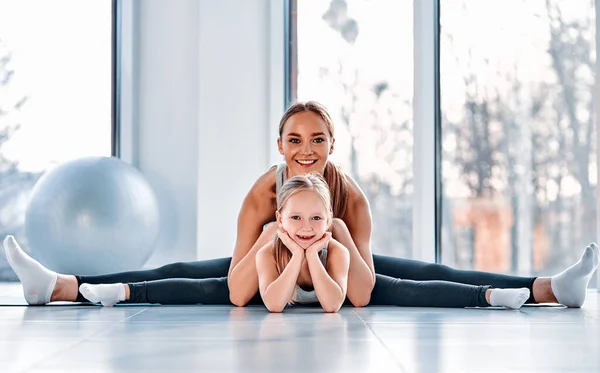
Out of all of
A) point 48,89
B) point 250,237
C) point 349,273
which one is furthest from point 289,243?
point 48,89

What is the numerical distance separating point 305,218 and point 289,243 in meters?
0.08

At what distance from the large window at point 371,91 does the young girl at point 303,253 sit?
1652 millimetres

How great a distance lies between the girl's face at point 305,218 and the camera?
7.12 ft

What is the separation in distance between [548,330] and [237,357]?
788 millimetres

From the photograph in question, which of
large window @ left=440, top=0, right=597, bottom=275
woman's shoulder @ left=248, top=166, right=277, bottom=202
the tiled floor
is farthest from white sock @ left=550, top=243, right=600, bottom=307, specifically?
large window @ left=440, top=0, right=597, bottom=275

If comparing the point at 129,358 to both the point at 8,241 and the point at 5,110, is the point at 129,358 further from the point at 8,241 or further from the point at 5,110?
the point at 5,110

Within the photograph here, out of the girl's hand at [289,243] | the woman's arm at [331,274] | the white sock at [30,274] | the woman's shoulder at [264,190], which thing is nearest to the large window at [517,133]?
the woman's shoulder at [264,190]

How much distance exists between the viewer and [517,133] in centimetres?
376


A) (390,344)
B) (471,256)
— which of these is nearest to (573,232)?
(471,256)

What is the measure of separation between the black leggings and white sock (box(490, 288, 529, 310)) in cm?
7

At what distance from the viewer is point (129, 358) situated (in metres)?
1.27

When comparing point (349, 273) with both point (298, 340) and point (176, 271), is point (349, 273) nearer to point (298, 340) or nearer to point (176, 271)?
point (176, 271)

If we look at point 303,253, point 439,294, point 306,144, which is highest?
point 306,144

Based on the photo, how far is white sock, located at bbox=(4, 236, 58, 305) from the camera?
94.3 inches
